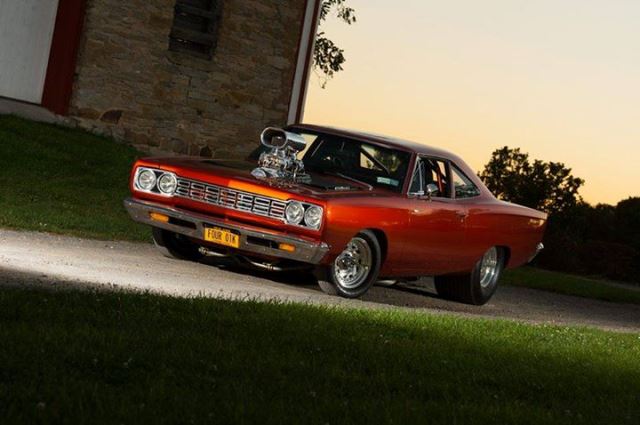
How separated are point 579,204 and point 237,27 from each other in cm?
1056

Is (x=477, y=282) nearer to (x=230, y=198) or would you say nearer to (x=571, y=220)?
(x=230, y=198)

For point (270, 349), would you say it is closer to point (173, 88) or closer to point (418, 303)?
point (418, 303)

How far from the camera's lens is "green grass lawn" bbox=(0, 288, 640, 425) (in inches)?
256

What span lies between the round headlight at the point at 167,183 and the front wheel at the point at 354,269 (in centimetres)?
156

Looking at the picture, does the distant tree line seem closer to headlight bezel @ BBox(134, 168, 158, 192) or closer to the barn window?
the barn window

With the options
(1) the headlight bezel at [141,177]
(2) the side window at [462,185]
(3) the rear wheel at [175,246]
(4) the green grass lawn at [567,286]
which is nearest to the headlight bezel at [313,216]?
(1) the headlight bezel at [141,177]

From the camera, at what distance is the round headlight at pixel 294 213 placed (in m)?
12.2

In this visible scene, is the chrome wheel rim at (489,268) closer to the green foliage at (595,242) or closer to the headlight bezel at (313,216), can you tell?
the headlight bezel at (313,216)

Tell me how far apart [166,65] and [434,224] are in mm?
10129

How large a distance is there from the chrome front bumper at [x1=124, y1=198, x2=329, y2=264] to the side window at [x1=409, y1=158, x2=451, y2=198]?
1.88m

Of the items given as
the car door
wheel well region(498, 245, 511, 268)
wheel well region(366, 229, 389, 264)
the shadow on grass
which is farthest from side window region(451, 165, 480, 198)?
the shadow on grass

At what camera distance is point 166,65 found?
2288cm

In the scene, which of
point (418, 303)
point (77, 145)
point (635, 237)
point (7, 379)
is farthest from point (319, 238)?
point (635, 237)

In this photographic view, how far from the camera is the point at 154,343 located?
26.1 ft
